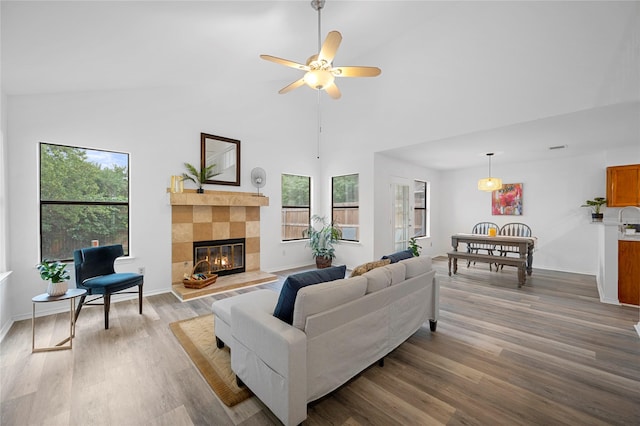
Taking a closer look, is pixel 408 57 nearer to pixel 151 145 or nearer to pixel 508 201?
pixel 508 201

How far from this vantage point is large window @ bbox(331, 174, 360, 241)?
5790 mm

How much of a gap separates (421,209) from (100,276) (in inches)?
265

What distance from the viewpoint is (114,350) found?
2438 millimetres

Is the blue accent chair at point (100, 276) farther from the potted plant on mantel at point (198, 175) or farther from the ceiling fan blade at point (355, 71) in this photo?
the ceiling fan blade at point (355, 71)

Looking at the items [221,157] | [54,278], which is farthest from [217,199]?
[54,278]

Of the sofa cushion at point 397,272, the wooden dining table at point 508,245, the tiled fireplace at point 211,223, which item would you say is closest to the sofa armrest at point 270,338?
the sofa cushion at point 397,272

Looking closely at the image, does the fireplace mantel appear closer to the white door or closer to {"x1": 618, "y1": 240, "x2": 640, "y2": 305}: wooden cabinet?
the white door

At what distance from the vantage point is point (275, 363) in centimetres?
152

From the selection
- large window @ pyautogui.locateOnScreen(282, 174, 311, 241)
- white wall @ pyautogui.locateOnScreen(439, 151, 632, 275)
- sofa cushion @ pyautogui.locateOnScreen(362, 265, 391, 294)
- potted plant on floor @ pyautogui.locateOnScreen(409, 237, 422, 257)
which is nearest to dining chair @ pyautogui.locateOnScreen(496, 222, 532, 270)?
white wall @ pyautogui.locateOnScreen(439, 151, 632, 275)

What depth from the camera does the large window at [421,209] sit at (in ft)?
22.6

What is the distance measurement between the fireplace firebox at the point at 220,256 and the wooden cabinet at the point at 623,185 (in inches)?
266

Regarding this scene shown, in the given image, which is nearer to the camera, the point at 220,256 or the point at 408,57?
the point at 408,57

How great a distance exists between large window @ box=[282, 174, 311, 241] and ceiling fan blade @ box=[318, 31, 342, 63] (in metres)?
3.48

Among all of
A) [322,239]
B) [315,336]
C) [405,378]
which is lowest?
[405,378]
